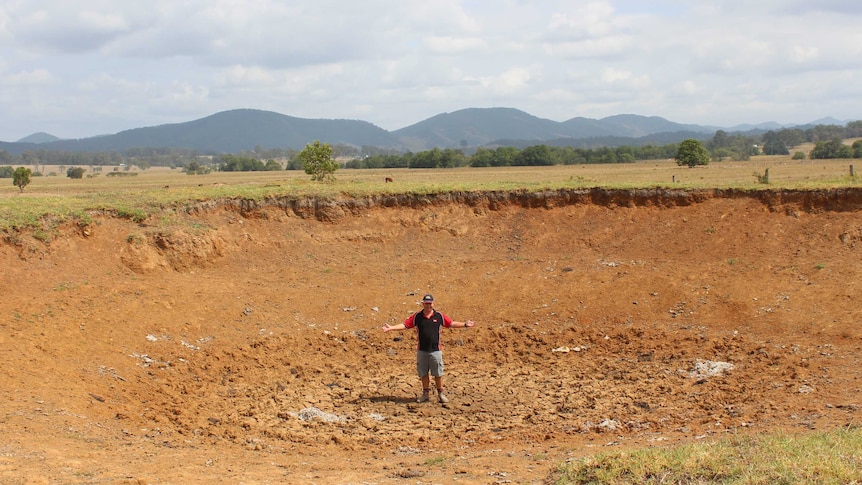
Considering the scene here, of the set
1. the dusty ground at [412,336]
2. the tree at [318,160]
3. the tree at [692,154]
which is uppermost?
the tree at [692,154]

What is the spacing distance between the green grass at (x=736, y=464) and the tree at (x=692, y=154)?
51.4 meters

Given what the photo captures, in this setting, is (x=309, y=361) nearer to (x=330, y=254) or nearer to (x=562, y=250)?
(x=330, y=254)

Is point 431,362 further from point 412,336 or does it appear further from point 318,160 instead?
point 318,160

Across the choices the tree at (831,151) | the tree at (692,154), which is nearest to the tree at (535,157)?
the tree at (831,151)

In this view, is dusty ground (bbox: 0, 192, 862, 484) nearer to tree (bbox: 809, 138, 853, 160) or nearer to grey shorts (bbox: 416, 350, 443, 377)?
grey shorts (bbox: 416, 350, 443, 377)

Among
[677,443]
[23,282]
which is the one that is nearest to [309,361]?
[23,282]

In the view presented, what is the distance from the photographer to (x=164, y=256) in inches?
711

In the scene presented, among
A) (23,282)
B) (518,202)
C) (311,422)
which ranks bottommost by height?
(311,422)

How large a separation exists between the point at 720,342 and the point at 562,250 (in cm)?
707

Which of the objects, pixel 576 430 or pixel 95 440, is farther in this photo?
pixel 576 430

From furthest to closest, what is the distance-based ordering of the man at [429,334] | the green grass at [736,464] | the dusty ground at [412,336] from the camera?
the man at [429,334] → the dusty ground at [412,336] → the green grass at [736,464]

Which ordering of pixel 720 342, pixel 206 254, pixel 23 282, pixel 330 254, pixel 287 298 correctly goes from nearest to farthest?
pixel 720 342 < pixel 23 282 < pixel 287 298 < pixel 206 254 < pixel 330 254

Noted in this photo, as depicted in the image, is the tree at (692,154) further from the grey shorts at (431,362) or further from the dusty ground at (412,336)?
the grey shorts at (431,362)

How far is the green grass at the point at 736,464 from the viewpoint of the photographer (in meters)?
6.38
